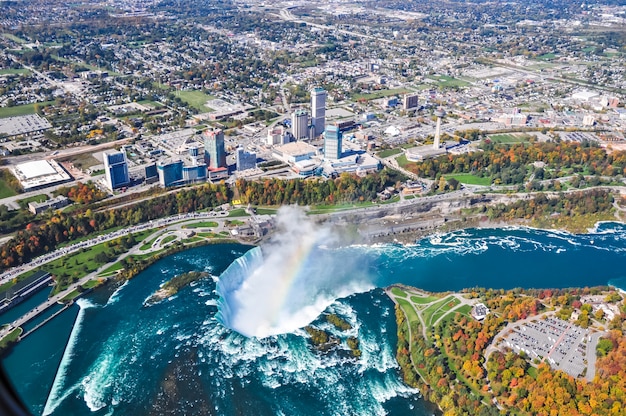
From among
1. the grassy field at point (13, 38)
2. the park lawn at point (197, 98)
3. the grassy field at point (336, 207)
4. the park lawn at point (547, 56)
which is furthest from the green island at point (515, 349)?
the grassy field at point (13, 38)

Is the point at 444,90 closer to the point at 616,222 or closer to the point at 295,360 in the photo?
the point at 616,222

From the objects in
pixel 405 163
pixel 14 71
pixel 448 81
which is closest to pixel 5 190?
pixel 405 163

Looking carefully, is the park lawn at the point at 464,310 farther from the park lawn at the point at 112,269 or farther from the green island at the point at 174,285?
the park lawn at the point at 112,269

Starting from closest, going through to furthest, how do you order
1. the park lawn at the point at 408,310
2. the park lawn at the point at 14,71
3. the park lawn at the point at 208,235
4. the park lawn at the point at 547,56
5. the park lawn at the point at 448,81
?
the park lawn at the point at 408,310
the park lawn at the point at 208,235
the park lawn at the point at 448,81
the park lawn at the point at 14,71
the park lawn at the point at 547,56

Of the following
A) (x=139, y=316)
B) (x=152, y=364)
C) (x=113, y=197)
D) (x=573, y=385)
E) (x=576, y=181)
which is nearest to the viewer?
(x=573, y=385)

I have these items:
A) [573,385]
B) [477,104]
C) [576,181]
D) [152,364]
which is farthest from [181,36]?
[573,385]

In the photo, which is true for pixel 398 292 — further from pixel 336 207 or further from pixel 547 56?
pixel 547 56
